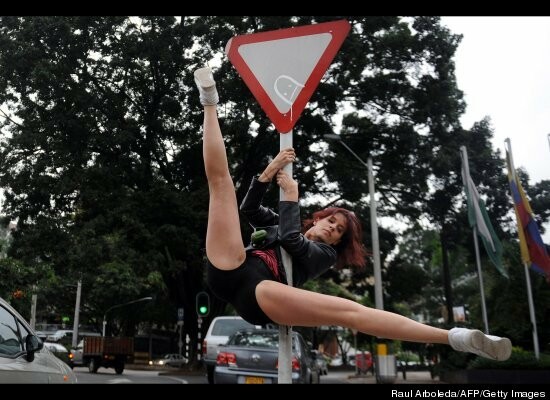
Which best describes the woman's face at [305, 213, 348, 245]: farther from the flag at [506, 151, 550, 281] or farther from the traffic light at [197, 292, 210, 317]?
the flag at [506, 151, 550, 281]

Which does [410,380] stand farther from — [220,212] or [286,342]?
[220,212]

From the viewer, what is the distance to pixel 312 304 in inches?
96.9

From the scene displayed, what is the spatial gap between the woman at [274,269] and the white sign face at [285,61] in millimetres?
318

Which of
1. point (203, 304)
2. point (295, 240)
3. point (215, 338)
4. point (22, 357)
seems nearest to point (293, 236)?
point (295, 240)

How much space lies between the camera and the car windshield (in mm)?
9349

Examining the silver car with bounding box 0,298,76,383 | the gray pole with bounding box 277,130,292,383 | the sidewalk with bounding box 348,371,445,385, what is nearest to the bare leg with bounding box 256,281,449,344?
the gray pole with bounding box 277,130,292,383

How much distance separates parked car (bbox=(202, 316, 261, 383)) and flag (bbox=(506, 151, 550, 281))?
23.0ft

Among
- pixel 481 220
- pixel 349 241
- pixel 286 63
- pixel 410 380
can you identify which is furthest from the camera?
pixel 410 380

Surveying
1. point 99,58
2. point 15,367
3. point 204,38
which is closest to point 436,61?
point 204,38

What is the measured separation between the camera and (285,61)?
2.96m

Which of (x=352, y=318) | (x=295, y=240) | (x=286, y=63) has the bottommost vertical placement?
(x=352, y=318)

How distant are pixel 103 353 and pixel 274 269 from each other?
1705 cm

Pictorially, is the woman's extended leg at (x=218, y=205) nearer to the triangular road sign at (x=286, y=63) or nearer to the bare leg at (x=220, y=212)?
the bare leg at (x=220, y=212)

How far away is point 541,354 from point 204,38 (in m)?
13.4
